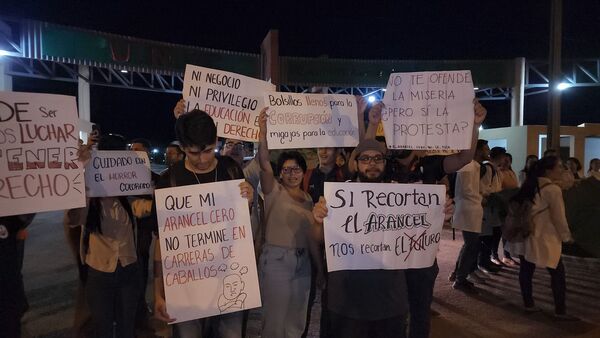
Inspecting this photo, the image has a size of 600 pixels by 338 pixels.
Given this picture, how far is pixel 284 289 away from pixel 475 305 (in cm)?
358

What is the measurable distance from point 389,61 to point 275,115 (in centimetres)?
1555

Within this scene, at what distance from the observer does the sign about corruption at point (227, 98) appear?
409 centimetres

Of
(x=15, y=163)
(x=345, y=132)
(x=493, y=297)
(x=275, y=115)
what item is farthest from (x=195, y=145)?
(x=493, y=297)

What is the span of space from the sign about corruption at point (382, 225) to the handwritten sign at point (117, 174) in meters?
1.73

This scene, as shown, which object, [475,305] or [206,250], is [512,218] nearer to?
[475,305]

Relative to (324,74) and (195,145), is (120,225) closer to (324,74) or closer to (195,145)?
(195,145)

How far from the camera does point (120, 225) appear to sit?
3799 millimetres

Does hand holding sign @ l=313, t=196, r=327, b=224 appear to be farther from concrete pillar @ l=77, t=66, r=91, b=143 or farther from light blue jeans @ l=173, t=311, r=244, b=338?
concrete pillar @ l=77, t=66, r=91, b=143

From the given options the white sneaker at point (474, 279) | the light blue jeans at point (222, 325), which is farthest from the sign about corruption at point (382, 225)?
the white sneaker at point (474, 279)

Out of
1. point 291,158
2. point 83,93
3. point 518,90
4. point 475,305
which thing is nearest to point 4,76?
point 83,93

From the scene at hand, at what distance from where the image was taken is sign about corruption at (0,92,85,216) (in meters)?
2.97

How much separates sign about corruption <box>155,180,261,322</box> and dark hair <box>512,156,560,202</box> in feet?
12.8

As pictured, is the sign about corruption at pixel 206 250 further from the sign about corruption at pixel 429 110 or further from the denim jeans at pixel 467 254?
the denim jeans at pixel 467 254

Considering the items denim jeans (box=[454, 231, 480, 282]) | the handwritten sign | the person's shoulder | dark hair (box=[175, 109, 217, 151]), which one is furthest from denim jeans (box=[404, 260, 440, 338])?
denim jeans (box=[454, 231, 480, 282])
